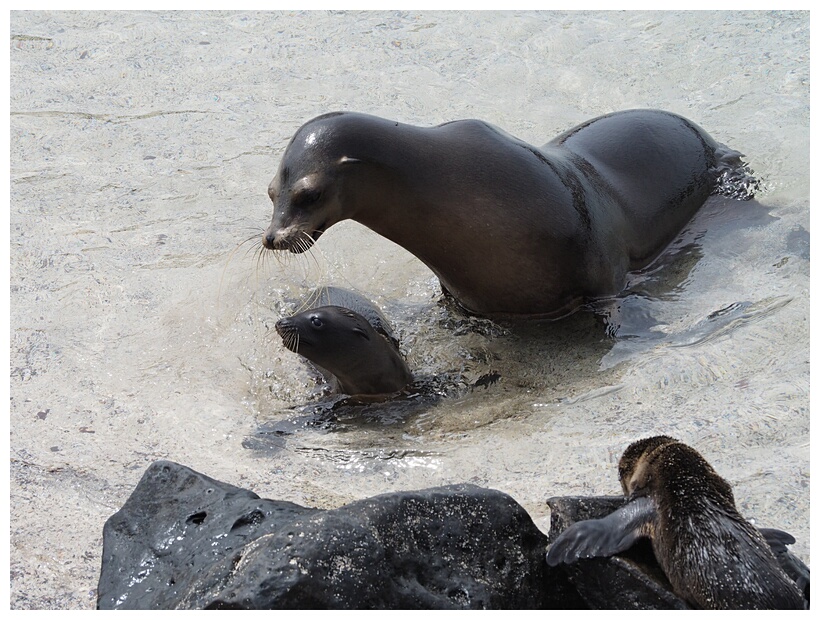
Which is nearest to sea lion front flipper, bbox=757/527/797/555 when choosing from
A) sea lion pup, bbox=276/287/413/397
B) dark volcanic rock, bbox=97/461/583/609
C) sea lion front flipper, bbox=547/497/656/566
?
sea lion front flipper, bbox=547/497/656/566

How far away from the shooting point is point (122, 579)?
2.85 meters

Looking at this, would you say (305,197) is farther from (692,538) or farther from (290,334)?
(692,538)

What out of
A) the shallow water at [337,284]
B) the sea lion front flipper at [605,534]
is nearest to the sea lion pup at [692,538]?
the sea lion front flipper at [605,534]

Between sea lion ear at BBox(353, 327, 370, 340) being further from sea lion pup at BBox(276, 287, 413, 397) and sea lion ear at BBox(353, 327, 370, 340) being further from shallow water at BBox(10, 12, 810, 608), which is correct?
shallow water at BBox(10, 12, 810, 608)

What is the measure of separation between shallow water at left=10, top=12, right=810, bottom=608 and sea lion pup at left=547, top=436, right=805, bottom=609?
401 millimetres

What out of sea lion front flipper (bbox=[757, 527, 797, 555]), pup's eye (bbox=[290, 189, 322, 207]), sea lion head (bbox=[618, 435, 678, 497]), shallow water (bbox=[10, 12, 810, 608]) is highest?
pup's eye (bbox=[290, 189, 322, 207])

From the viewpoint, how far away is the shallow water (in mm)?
→ 3598

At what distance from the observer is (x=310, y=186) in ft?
13.7

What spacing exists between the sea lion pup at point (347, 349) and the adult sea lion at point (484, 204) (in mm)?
419

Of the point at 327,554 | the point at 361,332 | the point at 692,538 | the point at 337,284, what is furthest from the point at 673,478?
the point at 337,284

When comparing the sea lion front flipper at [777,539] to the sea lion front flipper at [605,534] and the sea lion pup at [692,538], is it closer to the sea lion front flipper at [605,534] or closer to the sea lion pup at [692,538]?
the sea lion pup at [692,538]

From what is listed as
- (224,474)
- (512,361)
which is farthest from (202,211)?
(224,474)

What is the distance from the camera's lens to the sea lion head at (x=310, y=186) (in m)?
4.15

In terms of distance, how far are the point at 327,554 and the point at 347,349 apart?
194 cm
